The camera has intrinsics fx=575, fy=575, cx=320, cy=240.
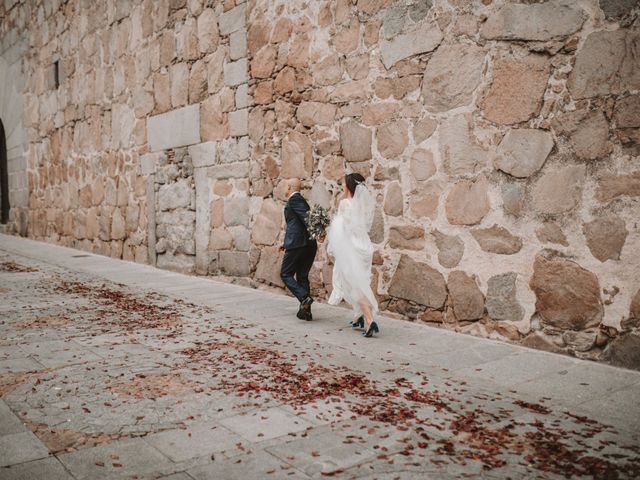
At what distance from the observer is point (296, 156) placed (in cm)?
695

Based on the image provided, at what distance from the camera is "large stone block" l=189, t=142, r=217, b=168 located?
8.30m

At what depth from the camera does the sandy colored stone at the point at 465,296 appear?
16.6 feet

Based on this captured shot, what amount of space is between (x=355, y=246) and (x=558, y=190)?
5.71ft

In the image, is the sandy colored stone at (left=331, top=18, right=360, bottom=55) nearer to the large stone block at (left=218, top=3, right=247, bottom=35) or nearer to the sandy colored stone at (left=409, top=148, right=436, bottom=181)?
the sandy colored stone at (left=409, top=148, right=436, bottom=181)

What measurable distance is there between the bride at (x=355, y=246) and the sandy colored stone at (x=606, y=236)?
5.96ft

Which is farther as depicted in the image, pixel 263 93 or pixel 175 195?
pixel 175 195

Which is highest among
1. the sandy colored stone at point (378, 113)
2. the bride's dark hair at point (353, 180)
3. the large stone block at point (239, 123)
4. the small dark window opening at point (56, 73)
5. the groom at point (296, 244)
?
the small dark window opening at point (56, 73)

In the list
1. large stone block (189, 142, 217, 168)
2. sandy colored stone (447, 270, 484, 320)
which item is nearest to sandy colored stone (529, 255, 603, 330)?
sandy colored stone (447, 270, 484, 320)

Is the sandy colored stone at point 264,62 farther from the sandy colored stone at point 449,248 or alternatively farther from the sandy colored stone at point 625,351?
the sandy colored stone at point 625,351

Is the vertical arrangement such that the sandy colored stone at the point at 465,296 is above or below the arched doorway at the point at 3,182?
below

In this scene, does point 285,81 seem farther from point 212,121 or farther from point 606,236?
point 606,236

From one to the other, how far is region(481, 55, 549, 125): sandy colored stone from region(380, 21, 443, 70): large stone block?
76 centimetres

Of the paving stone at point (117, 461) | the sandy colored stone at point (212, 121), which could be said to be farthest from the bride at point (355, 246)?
the sandy colored stone at point (212, 121)

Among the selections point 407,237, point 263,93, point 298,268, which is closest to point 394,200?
point 407,237
